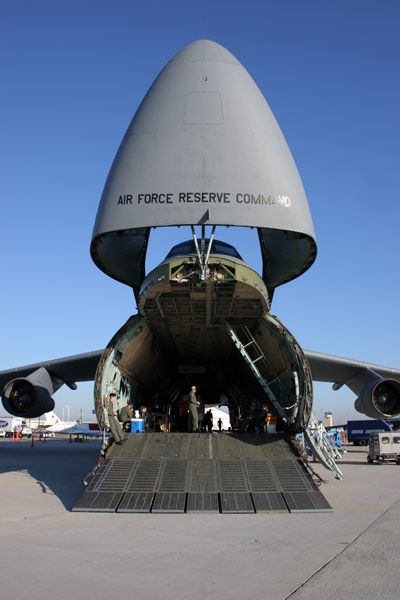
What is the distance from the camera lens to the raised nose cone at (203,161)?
24.9 ft

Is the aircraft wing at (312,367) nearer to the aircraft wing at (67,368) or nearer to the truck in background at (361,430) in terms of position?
the aircraft wing at (67,368)

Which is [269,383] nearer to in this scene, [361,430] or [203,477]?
[203,477]

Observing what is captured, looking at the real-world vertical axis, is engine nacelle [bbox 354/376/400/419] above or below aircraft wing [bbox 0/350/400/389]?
below

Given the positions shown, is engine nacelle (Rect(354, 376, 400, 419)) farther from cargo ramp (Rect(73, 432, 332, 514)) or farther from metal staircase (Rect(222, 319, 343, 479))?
cargo ramp (Rect(73, 432, 332, 514))

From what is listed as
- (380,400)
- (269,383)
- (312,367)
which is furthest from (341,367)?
(269,383)

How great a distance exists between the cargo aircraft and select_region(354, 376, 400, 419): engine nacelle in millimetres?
45

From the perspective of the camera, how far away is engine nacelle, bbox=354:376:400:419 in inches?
442

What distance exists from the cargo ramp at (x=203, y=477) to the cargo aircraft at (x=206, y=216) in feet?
2.65

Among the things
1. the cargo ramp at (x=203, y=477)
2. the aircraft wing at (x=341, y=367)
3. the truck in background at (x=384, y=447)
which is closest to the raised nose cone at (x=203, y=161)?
the cargo ramp at (x=203, y=477)

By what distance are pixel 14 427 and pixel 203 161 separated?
5818cm

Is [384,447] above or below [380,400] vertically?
below

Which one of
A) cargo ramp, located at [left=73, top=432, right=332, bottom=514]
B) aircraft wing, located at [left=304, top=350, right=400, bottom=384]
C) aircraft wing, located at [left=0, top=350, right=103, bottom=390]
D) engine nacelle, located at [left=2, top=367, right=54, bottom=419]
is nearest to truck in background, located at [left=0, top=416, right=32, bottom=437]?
aircraft wing, located at [left=0, top=350, right=103, bottom=390]

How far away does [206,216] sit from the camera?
7.46 m

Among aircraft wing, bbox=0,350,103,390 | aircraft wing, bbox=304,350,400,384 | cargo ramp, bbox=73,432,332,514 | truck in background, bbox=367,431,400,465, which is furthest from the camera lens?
truck in background, bbox=367,431,400,465
